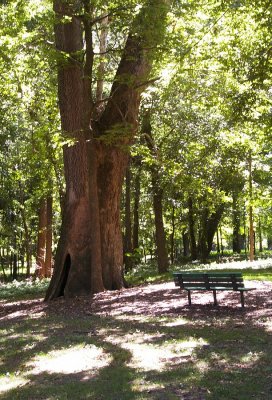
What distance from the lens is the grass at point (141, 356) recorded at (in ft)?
18.6

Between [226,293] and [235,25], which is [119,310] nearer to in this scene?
[226,293]

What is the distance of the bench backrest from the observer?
10398 mm

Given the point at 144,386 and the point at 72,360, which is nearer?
the point at 144,386

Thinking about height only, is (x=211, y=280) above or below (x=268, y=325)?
above

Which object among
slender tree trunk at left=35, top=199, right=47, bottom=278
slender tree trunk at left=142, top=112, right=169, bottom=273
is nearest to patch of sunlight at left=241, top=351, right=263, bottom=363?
→ slender tree trunk at left=142, top=112, right=169, bottom=273

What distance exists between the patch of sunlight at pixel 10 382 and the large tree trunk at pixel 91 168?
7.49 m

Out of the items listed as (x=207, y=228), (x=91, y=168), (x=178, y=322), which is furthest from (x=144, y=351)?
(x=207, y=228)

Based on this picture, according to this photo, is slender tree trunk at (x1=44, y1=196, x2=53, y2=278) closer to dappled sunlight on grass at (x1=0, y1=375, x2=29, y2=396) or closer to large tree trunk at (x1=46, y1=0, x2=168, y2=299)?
large tree trunk at (x1=46, y1=0, x2=168, y2=299)

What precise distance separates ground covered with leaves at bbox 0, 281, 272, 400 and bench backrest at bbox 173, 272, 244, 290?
49 cm

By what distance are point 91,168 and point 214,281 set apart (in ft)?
17.5

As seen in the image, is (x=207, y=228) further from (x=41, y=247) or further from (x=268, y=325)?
(x=268, y=325)

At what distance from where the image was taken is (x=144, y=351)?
7391 mm

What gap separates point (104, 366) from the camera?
6.83m

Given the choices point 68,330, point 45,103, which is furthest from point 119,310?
point 45,103
